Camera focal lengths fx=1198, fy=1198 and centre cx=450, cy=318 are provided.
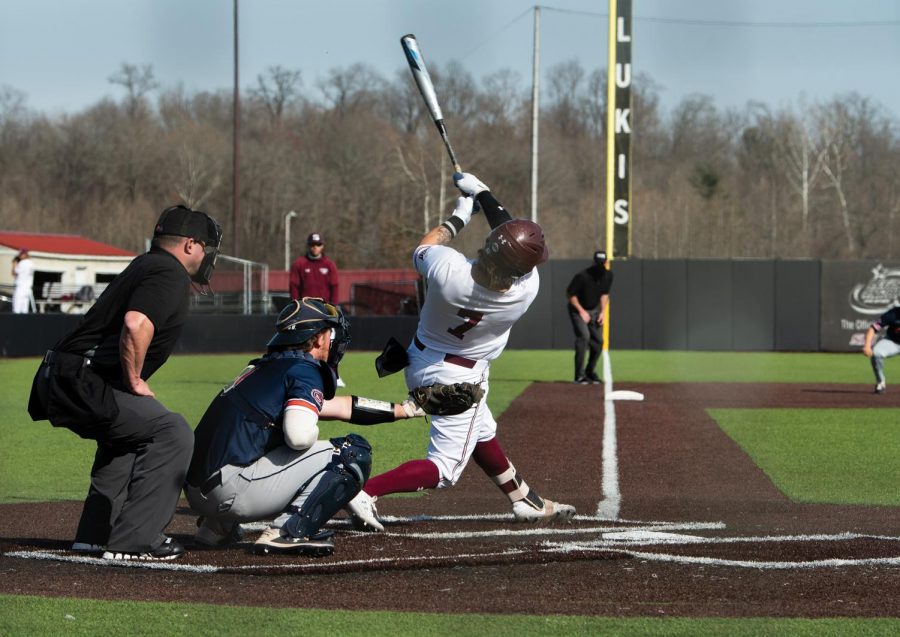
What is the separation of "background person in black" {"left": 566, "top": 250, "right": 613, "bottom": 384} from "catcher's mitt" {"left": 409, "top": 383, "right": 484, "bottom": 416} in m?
12.6

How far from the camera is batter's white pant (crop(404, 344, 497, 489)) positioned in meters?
6.87

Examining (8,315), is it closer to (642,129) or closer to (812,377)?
(812,377)

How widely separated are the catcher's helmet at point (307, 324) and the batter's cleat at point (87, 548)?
138 centimetres

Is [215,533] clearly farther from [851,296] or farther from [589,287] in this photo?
[851,296]

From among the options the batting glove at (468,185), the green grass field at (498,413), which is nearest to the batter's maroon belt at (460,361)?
the batting glove at (468,185)

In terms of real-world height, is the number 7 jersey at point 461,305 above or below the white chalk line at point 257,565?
above

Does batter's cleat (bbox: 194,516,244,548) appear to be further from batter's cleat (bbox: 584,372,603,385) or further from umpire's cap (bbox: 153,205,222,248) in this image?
batter's cleat (bbox: 584,372,603,385)

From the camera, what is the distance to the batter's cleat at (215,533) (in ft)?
20.9

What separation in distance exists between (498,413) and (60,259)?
3621 centimetres

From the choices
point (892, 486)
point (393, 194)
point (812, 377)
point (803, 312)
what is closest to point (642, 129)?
point (393, 194)

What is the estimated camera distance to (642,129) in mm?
54594

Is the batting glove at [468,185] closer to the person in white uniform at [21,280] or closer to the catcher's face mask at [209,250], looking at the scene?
the catcher's face mask at [209,250]

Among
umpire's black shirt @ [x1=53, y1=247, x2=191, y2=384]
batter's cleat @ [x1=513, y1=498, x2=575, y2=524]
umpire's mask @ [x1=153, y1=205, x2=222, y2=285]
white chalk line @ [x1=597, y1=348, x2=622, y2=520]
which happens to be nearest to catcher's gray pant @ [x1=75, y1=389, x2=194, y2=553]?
umpire's black shirt @ [x1=53, y1=247, x2=191, y2=384]

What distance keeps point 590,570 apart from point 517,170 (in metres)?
45.5
